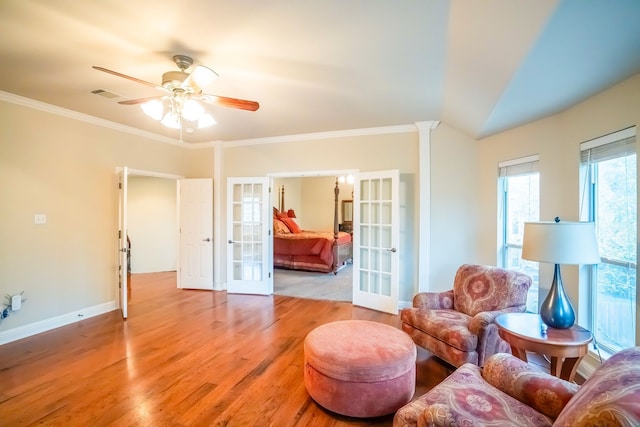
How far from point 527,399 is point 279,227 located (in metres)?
6.30

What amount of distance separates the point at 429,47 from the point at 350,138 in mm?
2473

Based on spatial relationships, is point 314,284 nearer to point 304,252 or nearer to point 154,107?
point 304,252

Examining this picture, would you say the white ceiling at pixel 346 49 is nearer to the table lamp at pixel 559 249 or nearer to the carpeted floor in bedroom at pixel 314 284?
the table lamp at pixel 559 249

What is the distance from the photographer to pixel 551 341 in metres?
1.90

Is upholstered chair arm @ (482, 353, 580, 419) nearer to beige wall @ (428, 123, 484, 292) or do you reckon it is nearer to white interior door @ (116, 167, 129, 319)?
beige wall @ (428, 123, 484, 292)

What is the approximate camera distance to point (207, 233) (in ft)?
17.5

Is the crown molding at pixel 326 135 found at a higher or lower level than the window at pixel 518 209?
higher

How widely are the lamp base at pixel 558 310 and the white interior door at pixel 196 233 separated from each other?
477cm

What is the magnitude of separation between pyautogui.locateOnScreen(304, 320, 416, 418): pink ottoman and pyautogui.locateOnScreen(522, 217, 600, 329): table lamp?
100cm

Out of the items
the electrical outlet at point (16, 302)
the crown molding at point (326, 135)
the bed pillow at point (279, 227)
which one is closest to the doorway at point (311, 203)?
the bed pillow at point (279, 227)

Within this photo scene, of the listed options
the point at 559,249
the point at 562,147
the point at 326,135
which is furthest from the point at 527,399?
the point at 326,135

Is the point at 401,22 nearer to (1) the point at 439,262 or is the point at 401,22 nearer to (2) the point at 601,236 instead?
(2) the point at 601,236

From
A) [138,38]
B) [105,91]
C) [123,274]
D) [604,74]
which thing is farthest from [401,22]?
[123,274]

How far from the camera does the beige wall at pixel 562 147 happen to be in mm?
2121
